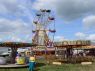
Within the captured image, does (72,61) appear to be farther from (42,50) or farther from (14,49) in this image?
(42,50)

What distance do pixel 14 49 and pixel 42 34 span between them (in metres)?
49.9

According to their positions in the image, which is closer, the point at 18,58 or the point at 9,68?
the point at 9,68

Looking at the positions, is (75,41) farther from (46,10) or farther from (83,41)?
(46,10)

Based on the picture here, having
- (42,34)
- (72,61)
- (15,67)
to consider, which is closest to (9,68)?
(15,67)

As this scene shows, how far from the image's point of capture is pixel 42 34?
286 feet

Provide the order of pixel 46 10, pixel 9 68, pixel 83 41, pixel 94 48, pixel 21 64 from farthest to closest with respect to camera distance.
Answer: pixel 46 10 → pixel 94 48 → pixel 83 41 → pixel 21 64 → pixel 9 68

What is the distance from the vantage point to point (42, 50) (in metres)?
72.2

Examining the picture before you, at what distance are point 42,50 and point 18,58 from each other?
3902cm

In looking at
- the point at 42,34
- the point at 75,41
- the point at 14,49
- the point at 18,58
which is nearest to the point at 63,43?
the point at 75,41

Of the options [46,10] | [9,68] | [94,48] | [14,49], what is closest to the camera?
[9,68]

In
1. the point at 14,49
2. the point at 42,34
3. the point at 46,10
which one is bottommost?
the point at 14,49

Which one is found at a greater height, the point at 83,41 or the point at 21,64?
the point at 83,41

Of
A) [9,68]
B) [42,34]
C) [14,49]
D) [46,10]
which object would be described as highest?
[46,10]

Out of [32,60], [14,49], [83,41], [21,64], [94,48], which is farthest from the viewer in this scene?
[94,48]
